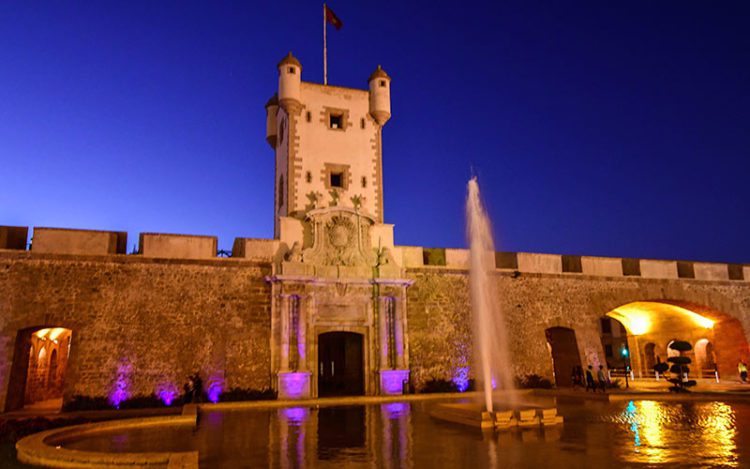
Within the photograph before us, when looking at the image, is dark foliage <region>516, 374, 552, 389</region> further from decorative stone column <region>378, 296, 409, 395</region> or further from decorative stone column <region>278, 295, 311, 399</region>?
decorative stone column <region>278, 295, 311, 399</region>

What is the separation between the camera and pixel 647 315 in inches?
1109

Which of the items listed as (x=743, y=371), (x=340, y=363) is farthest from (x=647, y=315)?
(x=340, y=363)

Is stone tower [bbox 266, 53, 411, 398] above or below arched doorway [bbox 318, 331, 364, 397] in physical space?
above

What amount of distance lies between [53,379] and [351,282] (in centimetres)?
1267

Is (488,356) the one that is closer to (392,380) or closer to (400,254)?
(392,380)

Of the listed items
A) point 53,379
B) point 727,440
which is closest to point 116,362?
point 53,379

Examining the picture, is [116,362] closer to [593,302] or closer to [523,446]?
[523,446]

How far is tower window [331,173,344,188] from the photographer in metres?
21.6

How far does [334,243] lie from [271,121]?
26.0 feet

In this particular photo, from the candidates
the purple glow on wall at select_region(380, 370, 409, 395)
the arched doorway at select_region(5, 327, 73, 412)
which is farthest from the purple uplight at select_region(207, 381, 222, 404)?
the purple glow on wall at select_region(380, 370, 409, 395)

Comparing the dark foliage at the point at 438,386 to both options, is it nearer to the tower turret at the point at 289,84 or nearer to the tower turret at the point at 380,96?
the tower turret at the point at 380,96

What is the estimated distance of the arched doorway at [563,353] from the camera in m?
22.2

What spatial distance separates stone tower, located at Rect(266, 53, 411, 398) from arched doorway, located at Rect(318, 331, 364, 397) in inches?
4.2

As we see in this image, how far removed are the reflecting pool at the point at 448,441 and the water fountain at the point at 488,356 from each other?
Result: 0.44m
